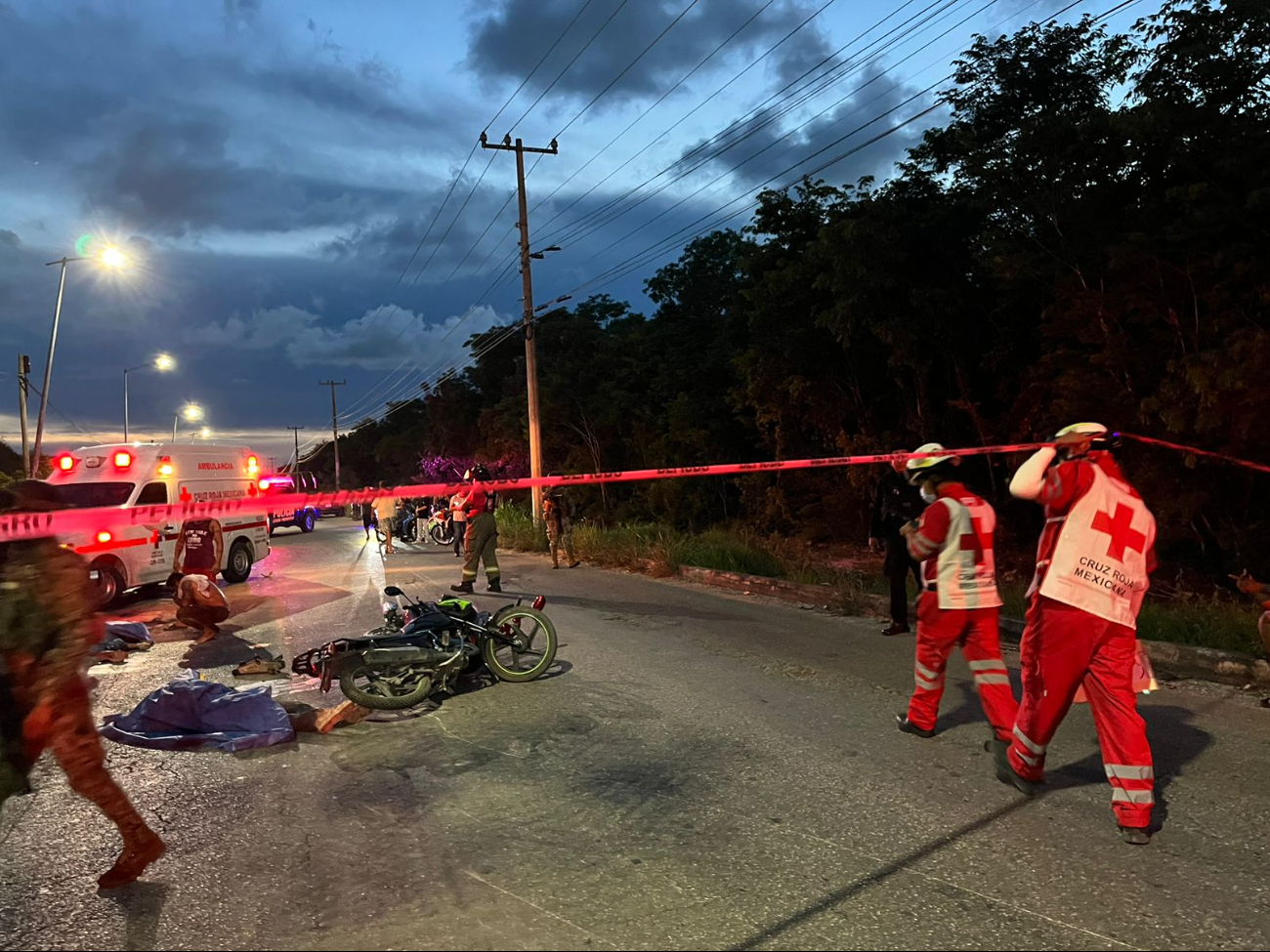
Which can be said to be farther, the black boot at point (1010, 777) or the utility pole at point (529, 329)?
the utility pole at point (529, 329)

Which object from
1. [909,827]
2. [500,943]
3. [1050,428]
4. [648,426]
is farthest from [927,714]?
[648,426]

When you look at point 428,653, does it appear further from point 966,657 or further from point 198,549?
point 198,549

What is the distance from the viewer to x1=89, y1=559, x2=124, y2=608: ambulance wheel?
1207 centimetres

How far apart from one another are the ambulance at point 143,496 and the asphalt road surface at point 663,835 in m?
6.38

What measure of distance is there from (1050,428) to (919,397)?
2.81 meters

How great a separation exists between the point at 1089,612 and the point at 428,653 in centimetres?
430

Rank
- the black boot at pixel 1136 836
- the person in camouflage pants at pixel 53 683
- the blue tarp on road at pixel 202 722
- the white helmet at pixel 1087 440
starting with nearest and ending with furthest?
the person in camouflage pants at pixel 53 683, the black boot at pixel 1136 836, the white helmet at pixel 1087 440, the blue tarp on road at pixel 202 722

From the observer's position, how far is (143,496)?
44.5 feet

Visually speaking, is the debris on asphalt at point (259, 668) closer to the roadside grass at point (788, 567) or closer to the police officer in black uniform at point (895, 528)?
the police officer in black uniform at point (895, 528)

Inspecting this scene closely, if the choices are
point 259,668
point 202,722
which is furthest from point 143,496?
point 202,722

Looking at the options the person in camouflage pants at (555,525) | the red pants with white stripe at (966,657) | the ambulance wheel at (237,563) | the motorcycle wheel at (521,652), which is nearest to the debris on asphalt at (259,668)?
the motorcycle wheel at (521,652)

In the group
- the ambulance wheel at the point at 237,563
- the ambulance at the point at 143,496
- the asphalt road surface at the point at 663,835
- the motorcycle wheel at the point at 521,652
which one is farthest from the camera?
the ambulance wheel at the point at 237,563

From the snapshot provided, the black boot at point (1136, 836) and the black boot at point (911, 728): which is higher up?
the black boot at point (911, 728)

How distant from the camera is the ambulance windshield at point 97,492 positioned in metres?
13.2
